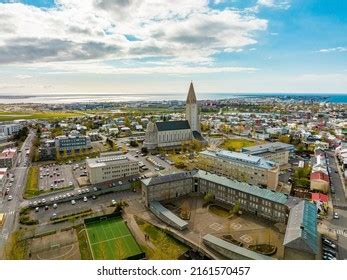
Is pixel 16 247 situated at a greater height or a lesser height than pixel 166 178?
lesser

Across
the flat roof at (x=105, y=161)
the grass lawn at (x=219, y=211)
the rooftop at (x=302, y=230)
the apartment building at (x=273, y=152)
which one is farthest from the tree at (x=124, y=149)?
the rooftop at (x=302, y=230)

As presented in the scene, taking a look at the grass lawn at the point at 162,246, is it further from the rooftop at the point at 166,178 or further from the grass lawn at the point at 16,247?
the grass lawn at the point at 16,247

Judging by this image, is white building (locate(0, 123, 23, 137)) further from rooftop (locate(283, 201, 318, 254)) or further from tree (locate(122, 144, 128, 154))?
rooftop (locate(283, 201, 318, 254))

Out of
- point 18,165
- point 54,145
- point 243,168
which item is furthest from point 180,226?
point 54,145

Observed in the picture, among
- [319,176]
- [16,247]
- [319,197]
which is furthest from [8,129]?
[319,197]

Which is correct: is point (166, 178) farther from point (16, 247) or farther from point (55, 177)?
point (55, 177)

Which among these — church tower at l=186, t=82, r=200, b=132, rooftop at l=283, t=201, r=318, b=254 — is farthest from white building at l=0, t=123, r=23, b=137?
rooftop at l=283, t=201, r=318, b=254
